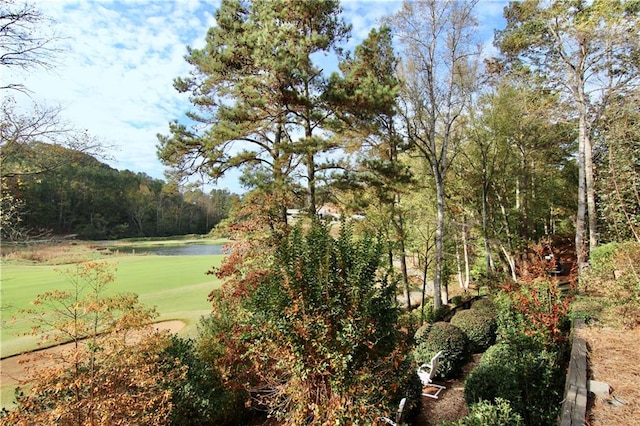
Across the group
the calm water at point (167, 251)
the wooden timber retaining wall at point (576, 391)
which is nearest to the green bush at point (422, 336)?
the wooden timber retaining wall at point (576, 391)

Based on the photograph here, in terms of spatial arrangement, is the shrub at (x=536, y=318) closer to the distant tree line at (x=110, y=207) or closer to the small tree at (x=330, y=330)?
the small tree at (x=330, y=330)

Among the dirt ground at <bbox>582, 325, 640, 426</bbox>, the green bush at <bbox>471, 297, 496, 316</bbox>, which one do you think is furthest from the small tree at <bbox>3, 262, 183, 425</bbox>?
the green bush at <bbox>471, 297, 496, 316</bbox>

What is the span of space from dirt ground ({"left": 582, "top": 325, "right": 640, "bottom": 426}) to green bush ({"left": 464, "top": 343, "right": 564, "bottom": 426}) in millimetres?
521

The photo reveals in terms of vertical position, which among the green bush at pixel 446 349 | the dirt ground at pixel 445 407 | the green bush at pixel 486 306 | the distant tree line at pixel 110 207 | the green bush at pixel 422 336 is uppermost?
the distant tree line at pixel 110 207

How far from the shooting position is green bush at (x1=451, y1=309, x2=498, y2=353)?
7.87 m

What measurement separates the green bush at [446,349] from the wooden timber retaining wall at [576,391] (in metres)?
2.19

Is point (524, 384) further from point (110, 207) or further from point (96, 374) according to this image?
point (110, 207)

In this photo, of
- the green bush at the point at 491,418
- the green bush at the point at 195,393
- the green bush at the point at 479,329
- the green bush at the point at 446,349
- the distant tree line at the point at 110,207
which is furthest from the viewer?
the distant tree line at the point at 110,207

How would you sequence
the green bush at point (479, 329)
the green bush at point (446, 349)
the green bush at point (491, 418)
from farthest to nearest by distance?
the green bush at point (479, 329) < the green bush at point (446, 349) < the green bush at point (491, 418)

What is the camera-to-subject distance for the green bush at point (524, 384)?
4.30m

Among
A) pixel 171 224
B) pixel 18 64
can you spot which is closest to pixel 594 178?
pixel 18 64

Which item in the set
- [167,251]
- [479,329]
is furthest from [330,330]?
[167,251]

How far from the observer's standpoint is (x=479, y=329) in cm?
789

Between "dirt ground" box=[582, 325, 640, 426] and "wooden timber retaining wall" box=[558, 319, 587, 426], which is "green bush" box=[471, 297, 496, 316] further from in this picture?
"wooden timber retaining wall" box=[558, 319, 587, 426]
